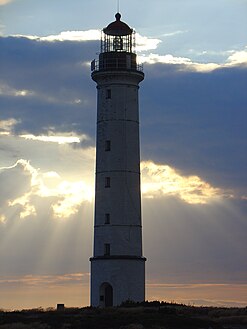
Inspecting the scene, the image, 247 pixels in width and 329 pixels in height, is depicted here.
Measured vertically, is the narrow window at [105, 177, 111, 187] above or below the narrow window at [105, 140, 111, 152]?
below

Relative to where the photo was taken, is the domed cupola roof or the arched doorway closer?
the arched doorway

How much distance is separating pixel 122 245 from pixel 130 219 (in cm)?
179

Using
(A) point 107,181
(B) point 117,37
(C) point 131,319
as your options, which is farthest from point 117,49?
(C) point 131,319

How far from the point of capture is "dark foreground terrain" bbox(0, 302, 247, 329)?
1613 inches

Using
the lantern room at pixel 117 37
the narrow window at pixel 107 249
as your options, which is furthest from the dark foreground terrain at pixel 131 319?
the lantern room at pixel 117 37

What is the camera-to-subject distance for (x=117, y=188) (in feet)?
189

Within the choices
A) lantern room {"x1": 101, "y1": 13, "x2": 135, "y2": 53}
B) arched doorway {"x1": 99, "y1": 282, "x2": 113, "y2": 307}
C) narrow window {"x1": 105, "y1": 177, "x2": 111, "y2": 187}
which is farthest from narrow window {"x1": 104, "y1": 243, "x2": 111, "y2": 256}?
lantern room {"x1": 101, "y1": 13, "x2": 135, "y2": 53}

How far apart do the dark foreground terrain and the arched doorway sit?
6.83 meters

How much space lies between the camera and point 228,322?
146ft

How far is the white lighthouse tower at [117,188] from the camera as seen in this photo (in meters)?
57.0

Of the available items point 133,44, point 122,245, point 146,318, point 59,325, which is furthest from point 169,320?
point 133,44

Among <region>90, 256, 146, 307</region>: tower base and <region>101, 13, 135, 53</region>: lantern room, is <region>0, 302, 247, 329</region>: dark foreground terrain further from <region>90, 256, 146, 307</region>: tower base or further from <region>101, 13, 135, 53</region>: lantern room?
<region>101, 13, 135, 53</region>: lantern room

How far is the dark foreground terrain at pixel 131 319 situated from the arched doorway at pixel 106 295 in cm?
683

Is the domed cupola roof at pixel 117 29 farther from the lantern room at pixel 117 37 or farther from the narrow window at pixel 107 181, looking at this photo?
the narrow window at pixel 107 181
